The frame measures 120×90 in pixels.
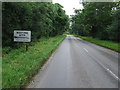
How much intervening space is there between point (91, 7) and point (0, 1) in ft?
78.9

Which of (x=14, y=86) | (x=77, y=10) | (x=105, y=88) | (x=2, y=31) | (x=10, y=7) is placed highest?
(x=77, y=10)

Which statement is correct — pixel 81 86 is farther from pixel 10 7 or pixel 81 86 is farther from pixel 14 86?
pixel 10 7

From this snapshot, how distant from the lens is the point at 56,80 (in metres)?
4.83

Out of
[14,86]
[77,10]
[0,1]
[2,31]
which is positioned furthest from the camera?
[77,10]

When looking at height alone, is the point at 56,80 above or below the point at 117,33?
below

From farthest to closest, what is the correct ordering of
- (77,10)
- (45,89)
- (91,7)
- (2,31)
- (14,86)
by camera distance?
(77,10) < (91,7) < (2,31) < (45,89) < (14,86)

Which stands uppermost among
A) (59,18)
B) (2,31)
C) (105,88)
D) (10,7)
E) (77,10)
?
(77,10)

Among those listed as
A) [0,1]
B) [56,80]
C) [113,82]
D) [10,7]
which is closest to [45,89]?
[56,80]

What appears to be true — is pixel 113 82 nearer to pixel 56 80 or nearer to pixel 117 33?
pixel 56 80

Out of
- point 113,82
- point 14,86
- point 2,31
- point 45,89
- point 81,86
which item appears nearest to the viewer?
point 14,86

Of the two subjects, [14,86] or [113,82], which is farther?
[113,82]

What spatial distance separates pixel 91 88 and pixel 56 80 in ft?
4.38

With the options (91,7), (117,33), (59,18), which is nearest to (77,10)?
(59,18)

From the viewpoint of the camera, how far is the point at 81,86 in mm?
4359
